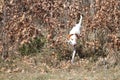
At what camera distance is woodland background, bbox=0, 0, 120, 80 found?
1030 cm

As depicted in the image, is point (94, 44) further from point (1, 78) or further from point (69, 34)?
point (1, 78)

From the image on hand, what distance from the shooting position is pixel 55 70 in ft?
30.1

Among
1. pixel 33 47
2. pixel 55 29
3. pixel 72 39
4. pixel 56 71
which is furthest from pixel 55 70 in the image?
pixel 55 29

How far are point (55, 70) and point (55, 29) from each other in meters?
1.93

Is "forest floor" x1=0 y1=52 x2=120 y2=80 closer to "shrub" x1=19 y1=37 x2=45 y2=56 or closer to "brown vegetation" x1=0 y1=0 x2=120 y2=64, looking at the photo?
"shrub" x1=19 y1=37 x2=45 y2=56

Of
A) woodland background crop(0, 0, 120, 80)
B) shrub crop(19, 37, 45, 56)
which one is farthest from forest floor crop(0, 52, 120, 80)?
shrub crop(19, 37, 45, 56)

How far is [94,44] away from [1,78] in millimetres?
3242

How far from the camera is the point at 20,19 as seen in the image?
10648 millimetres

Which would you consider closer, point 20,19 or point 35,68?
point 35,68

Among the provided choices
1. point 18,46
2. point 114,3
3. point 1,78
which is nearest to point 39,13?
point 18,46

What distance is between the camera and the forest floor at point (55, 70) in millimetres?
8227

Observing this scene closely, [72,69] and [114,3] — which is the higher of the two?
[114,3]

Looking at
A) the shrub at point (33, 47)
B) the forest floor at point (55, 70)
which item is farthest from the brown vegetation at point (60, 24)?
the forest floor at point (55, 70)

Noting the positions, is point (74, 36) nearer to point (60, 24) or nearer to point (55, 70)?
point (60, 24)
